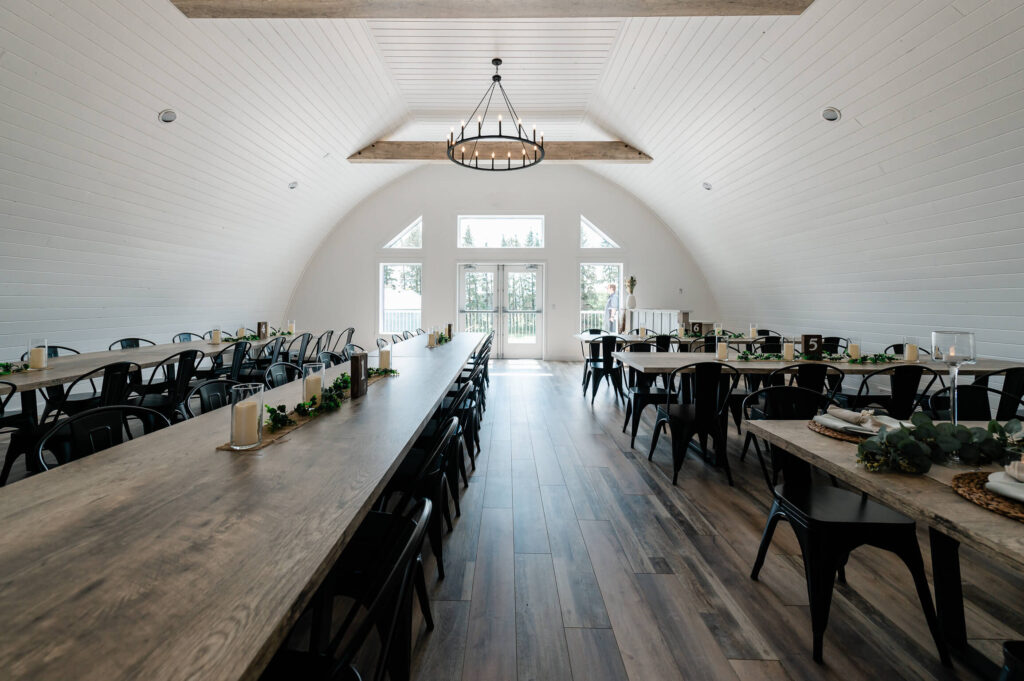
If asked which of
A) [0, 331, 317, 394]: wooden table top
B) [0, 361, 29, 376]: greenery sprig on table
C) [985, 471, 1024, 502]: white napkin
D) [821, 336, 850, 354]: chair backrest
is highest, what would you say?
[821, 336, 850, 354]: chair backrest

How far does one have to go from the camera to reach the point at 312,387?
2.02 meters

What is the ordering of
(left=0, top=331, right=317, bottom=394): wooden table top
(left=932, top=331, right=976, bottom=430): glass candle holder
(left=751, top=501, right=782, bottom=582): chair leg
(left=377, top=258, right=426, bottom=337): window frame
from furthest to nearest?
(left=377, top=258, right=426, bottom=337): window frame < (left=0, top=331, right=317, bottom=394): wooden table top < (left=751, top=501, right=782, bottom=582): chair leg < (left=932, top=331, right=976, bottom=430): glass candle holder

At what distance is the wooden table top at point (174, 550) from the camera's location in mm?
601

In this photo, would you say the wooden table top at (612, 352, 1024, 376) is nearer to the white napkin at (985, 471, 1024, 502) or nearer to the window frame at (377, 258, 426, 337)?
the white napkin at (985, 471, 1024, 502)

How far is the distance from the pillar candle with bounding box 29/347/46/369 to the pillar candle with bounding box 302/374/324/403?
238 centimetres

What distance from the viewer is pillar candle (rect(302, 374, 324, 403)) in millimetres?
1986

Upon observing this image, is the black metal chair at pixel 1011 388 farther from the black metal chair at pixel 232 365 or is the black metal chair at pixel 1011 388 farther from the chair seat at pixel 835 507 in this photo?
the black metal chair at pixel 232 365

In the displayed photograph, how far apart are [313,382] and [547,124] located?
21.7ft

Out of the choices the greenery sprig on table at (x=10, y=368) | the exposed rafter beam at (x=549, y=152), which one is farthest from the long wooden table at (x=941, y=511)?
the exposed rafter beam at (x=549, y=152)

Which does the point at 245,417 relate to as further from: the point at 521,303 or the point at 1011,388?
the point at 521,303

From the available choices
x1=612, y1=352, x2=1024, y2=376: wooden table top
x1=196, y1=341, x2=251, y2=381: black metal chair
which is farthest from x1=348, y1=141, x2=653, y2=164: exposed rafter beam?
x1=612, y1=352, x2=1024, y2=376: wooden table top

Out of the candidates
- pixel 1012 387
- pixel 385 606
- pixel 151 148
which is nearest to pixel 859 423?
pixel 385 606

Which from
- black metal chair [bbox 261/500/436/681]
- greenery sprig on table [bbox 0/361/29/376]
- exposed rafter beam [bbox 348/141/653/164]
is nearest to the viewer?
black metal chair [bbox 261/500/436/681]

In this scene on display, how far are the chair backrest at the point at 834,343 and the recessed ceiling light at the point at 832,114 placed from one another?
2.25 m
